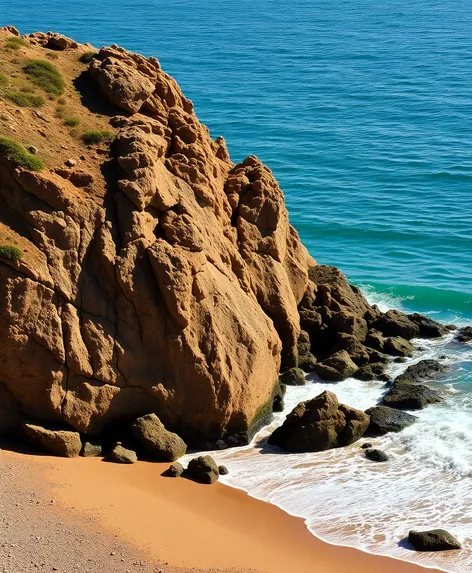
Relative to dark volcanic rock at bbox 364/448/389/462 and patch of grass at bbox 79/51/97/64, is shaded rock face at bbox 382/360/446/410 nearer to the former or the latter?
dark volcanic rock at bbox 364/448/389/462

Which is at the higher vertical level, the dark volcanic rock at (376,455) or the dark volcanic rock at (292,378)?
the dark volcanic rock at (292,378)

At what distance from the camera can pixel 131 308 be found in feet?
88.4

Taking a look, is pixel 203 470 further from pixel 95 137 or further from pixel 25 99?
pixel 25 99

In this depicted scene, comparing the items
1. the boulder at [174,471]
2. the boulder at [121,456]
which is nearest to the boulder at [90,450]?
the boulder at [121,456]

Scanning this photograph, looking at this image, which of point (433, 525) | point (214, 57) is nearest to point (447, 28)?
point (214, 57)

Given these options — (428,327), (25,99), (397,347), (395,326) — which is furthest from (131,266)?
(428,327)

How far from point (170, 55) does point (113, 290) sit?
79.0 m

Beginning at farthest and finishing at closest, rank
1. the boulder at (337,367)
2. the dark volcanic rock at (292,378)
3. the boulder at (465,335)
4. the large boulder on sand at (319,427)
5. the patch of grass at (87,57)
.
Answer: the boulder at (465,335) < the patch of grass at (87,57) < the boulder at (337,367) < the dark volcanic rock at (292,378) < the large boulder on sand at (319,427)

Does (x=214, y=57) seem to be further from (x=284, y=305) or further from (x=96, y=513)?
(x=96, y=513)

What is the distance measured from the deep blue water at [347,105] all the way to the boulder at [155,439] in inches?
750

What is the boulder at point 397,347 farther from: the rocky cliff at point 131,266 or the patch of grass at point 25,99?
the patch of grass at point 25,99

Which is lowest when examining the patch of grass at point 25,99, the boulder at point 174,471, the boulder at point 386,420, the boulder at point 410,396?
the boulder at point 174,471

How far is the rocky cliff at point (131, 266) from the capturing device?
25.9 m

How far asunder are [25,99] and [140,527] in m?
13.8
